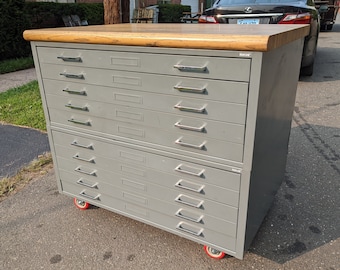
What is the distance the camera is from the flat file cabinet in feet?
4.54

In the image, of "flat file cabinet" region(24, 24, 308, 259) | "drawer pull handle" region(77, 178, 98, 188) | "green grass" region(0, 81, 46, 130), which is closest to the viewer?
"flat file cabinet" region(24, 24, 308, 259)

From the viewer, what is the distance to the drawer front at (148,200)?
169 cm

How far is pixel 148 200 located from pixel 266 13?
12.6ft

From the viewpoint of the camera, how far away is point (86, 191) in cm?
213

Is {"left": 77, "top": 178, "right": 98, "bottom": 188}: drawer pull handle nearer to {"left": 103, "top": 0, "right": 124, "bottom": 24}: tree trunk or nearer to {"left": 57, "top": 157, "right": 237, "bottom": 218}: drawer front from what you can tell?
{"left": 57, "top": 157, "right": 237, "bottom": 218}: drawer front

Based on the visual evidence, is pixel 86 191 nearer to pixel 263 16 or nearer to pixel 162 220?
pixel 162 220

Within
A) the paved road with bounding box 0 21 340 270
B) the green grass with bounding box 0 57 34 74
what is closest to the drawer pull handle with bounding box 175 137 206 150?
the paved road with bounding box 0 21 340 270

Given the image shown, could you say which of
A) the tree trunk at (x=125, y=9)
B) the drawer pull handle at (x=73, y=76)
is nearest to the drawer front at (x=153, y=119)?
the drawer pull handle at (x=73, y=76)

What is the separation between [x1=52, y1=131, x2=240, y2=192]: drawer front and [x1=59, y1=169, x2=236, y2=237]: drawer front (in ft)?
0.48

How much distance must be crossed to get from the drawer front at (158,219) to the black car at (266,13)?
374 centimetres

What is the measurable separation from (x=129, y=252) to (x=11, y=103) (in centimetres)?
355

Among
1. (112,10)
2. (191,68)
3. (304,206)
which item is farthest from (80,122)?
(112,10)

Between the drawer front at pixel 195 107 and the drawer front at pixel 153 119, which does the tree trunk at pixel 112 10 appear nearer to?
the drawer front at pixel 153 119

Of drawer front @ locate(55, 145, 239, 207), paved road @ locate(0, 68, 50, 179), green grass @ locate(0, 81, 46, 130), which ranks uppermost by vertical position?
drawer front @ locate(55, 145, 239, 207)
